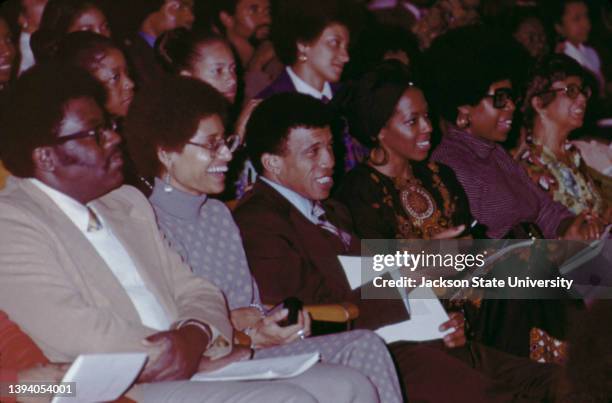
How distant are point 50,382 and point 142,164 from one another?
92 centimetres

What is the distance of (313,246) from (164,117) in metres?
0.60

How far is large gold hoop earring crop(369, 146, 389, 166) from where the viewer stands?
347cm

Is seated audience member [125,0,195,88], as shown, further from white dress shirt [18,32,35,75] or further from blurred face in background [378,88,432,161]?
blurred face in background [378,88,432,161]

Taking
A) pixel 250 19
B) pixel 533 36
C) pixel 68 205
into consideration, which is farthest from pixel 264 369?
pixel 533 36

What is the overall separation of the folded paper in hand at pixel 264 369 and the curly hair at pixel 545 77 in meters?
2.10

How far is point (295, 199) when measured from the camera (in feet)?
10.2

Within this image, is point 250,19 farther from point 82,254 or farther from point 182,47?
point 82,254

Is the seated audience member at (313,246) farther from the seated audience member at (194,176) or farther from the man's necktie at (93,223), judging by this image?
the man's necktie at (93,223)

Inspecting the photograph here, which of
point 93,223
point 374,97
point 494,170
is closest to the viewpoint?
point 93,223

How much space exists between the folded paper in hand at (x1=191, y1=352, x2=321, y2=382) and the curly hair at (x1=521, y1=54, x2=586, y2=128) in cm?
210

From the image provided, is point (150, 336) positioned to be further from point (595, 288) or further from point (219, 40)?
point (595, 288)

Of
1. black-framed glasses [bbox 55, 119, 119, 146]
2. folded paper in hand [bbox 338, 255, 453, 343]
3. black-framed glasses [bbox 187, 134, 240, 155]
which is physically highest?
black-framed glasses [bbox 55, 119, 119, 146]

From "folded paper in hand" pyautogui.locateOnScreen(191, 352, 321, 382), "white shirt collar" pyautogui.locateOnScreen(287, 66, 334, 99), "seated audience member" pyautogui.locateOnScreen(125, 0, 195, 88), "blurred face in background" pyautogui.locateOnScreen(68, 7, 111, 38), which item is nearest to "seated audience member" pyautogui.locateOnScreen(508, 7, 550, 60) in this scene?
"white shirt collar" pyautogui.locateOnScreen(287, 66, 334, 99)

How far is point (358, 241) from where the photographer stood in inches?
127
